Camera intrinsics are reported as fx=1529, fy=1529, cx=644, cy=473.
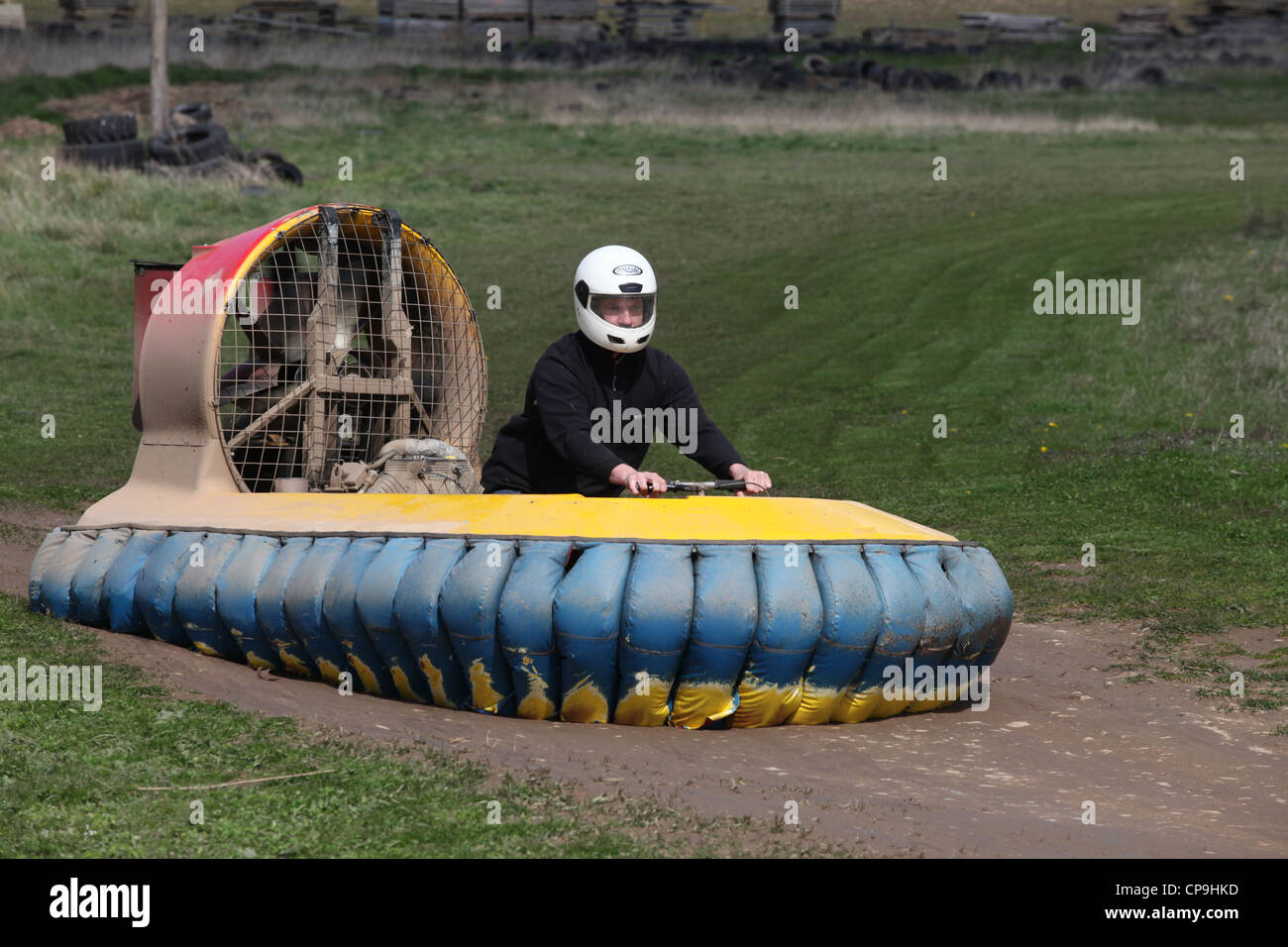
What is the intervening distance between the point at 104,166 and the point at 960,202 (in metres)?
9.57

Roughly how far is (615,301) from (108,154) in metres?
13.2

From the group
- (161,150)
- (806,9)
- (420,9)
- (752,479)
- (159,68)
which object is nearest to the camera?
(752,479)

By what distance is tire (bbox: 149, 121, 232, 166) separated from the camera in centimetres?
1680

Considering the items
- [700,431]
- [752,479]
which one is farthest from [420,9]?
[752,479]

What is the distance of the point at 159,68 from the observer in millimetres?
17016

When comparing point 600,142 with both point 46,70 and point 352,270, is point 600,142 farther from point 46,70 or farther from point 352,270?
point 352,270

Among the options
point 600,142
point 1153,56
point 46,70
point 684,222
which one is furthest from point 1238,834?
point 1153,56

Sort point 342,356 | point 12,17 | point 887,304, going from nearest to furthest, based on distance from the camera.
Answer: point 342,356, point 887,304, point 12,17

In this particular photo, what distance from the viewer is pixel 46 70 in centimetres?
2683

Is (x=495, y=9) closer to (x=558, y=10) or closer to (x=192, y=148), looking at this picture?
(x=558, y=10)

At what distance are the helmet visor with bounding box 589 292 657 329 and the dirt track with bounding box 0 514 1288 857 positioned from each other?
1.42 metres

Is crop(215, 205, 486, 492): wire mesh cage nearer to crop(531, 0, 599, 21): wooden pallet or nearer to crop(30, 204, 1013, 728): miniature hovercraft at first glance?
crop(30, 204, 1013, 728): miniature hovercraft

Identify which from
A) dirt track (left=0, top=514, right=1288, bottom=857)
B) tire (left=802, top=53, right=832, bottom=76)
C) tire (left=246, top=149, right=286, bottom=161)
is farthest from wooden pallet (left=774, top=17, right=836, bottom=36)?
dirt track (left=0, top=514, right=1288, bottom=857)

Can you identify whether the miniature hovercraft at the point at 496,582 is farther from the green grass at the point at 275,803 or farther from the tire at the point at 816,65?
the tire at the point at 816,65
